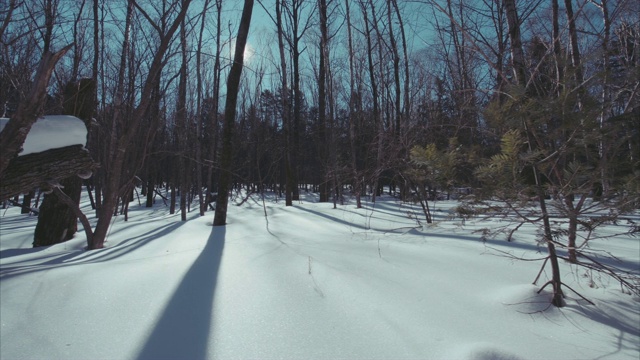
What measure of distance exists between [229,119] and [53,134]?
4087mm

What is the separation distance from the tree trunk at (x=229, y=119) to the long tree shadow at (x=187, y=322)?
10.0ft

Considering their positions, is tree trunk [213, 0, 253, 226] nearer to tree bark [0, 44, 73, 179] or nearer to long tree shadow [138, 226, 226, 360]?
long tree shadow [138, 226, 226, 360]

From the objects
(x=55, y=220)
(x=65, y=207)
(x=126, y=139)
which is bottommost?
(x=55, y=220)

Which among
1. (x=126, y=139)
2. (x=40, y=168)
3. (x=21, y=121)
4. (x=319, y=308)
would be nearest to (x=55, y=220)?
(x=126, y=139)

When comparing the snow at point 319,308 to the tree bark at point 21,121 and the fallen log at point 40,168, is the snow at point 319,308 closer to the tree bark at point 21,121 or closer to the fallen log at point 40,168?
the fallen log at point 40,168

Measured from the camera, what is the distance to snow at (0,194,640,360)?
179 cm

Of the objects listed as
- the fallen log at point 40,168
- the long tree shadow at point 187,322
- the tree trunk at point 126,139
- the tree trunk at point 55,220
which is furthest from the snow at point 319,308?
the tree trunk at point 55,220

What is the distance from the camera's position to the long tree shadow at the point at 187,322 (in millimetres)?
1786

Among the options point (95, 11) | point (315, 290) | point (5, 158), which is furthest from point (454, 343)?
point (95, 11)

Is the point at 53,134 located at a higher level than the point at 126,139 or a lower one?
lower

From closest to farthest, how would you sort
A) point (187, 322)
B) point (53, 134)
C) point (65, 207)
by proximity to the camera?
1. point (187, 322)
2. point (53, 134)
3. point (65, 207)

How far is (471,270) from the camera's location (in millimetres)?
2736

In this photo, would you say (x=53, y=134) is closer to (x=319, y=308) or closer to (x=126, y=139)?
(x=319, y=308)

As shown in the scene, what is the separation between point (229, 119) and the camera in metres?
6.16
